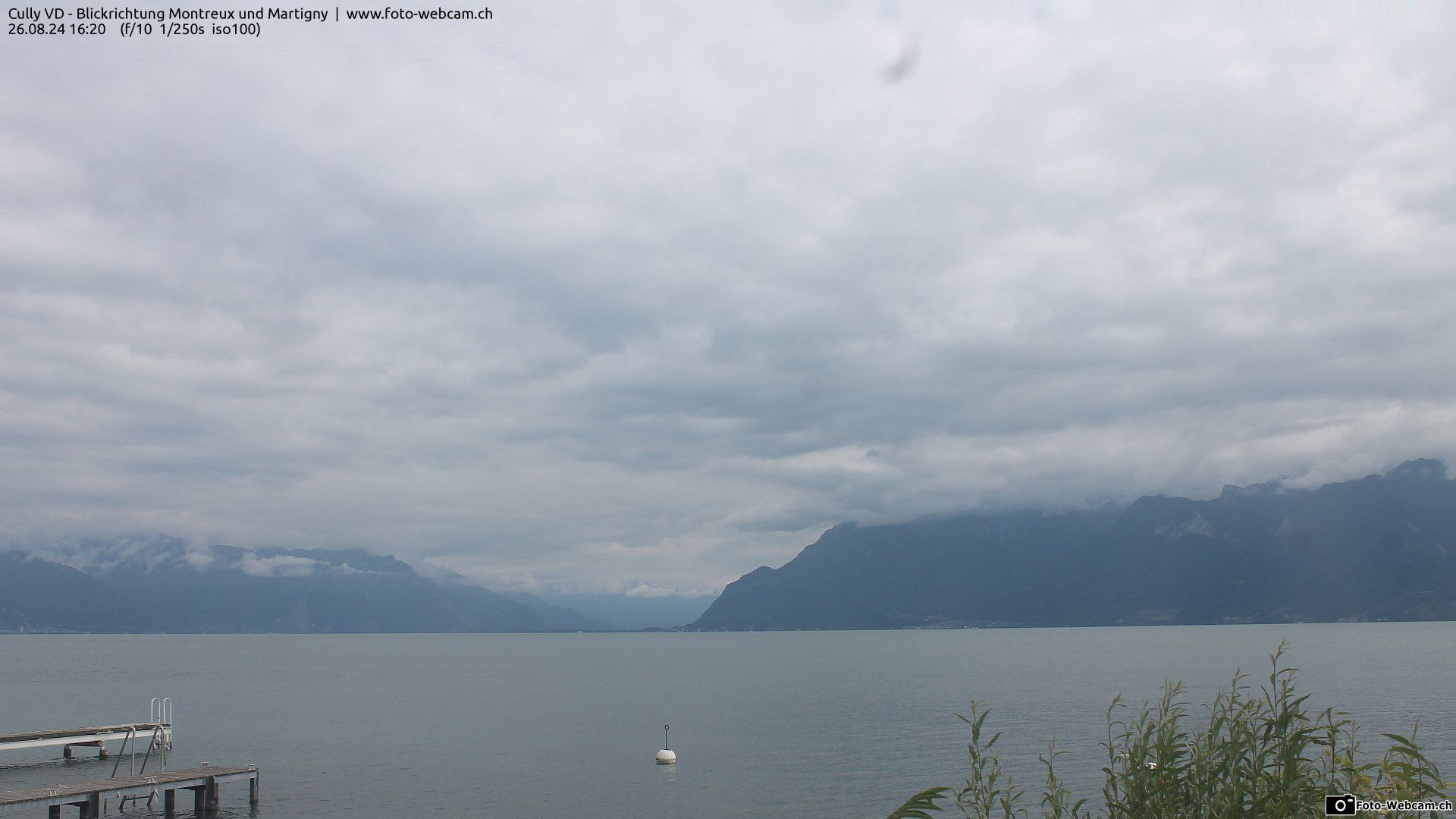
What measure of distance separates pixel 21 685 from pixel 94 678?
21.4 m

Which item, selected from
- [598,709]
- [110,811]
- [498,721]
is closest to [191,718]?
[498,721]

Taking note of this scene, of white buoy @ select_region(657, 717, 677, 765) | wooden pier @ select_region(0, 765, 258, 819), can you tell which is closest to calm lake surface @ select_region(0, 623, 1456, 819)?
white buoy @ select_region(657, 717, 677, 765)

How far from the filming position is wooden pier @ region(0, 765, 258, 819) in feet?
154

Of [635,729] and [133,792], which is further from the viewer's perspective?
[635,729]

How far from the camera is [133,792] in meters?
59.0

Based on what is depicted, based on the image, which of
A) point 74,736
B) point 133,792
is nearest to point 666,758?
point 133,792

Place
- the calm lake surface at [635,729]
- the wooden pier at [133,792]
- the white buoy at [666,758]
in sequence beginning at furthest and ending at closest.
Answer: the white buoy at [666,758] < the calm lake surface at [635,729] < the wooden pier at [133,792]

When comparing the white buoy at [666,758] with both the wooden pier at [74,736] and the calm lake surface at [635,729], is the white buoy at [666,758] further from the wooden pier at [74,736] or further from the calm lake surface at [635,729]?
the wooden pier at [74,736]

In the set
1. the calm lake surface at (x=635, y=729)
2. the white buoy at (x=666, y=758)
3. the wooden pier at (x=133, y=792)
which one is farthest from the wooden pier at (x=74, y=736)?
the white buoy at (x=666, y=758)

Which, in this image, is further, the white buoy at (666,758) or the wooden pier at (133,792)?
the white buoy at (666,758)

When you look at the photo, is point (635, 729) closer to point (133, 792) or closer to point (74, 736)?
point (133, 792)

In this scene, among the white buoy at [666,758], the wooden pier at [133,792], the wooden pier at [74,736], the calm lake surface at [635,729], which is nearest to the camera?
the wooden pier at [133,792]

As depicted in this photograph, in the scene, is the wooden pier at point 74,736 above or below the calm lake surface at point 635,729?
above

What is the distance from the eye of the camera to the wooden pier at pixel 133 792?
154 feet
